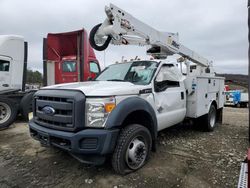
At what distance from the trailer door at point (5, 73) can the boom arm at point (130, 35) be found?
4.58 m

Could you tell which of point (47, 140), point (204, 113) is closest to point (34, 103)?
point (47, 140)

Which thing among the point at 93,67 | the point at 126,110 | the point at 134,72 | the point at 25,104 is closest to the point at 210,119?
the point at 134,72

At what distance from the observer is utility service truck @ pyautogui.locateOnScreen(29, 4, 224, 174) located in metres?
3.08

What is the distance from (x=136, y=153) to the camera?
11.5ft

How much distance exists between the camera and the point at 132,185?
3135 mm

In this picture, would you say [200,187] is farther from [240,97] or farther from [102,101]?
[240,97]

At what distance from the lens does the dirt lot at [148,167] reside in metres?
3.24

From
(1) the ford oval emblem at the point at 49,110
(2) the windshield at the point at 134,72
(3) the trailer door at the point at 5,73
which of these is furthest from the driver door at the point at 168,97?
(3) the trailer door at the point at 5,73

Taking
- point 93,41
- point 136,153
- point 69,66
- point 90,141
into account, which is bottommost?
point 136,153

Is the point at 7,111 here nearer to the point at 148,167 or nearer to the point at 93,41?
the point at 93,41

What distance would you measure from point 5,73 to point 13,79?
337 millimetres

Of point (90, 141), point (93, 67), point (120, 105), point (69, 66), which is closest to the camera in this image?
point (90, 141)

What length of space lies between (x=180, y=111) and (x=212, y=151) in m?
1.08

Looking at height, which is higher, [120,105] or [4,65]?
[4,65]
